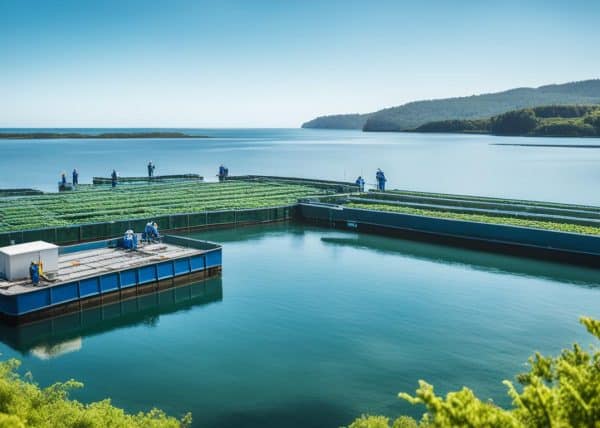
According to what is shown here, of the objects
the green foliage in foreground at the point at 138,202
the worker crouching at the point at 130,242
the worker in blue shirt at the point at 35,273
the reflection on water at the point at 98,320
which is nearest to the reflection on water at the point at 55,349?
the reflection on water at the point at 98,320

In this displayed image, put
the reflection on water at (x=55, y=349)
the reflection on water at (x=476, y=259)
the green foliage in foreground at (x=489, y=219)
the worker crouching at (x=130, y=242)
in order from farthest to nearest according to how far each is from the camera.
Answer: the green foliage in foreground at (x=489, y=219) < the reflection on water at (x=476, y=259) < the worker crouching at (x=130, y=242) < the reflection on water at (x=55, y=349)

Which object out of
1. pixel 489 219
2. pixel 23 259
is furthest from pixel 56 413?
pixel 489 219

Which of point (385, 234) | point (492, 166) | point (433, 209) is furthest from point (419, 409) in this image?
point (492, 166)

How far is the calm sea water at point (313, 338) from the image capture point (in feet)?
50.3

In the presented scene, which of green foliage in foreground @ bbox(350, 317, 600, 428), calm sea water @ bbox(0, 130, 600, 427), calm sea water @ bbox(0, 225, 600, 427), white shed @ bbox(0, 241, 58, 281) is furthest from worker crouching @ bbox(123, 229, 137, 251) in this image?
green foliage in foreground @ bbox(350, 317, 600, 428)

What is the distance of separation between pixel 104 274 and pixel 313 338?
9493mm

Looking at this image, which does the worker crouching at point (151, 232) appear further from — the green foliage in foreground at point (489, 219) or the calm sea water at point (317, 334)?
the green foliage in foreground at point (489, 219)

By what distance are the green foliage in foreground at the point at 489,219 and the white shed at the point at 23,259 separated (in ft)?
81.3

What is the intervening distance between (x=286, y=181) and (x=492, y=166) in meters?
49.6

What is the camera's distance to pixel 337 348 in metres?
18.6

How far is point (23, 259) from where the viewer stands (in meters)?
22.5

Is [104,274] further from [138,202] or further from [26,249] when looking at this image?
[138,202]

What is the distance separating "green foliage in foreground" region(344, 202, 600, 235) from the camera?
3281cm

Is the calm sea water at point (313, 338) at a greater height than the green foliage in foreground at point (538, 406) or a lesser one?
lesser
